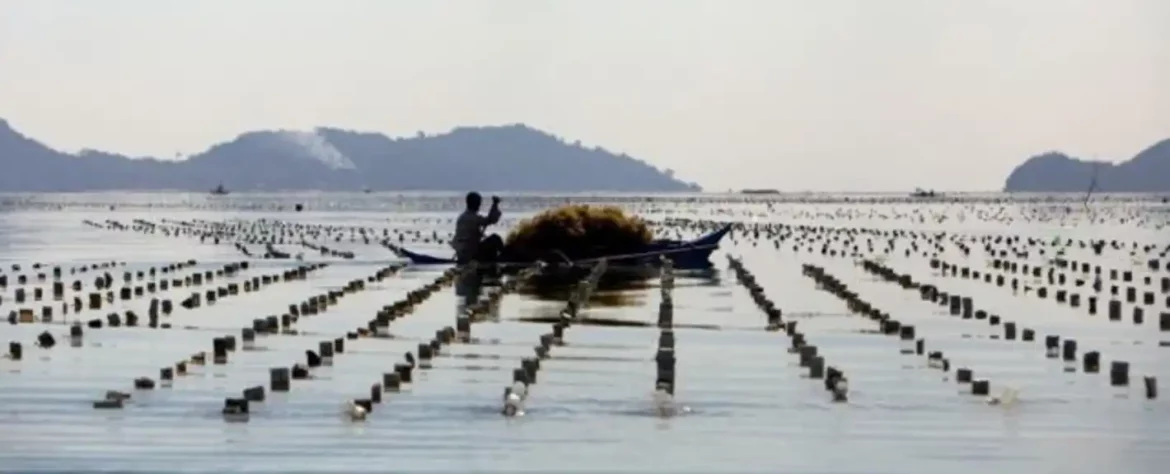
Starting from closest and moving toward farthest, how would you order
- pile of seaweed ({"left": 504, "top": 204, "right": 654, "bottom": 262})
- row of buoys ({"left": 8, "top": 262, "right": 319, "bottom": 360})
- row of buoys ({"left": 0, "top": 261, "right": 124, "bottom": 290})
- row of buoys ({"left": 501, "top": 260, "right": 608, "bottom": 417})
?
row of buoys ({"left": 501, "top": 260, "right": 608, "bottom": 417}), row of buoys ({"left": 8, "top": 262, "right": 319, "bottom": 360}), row of buoys ({"left": 0, "top": 261, "right": 124, "bottom": 290}), pile of seaweed ({"left": 504, "top": 204, "right": 654, "bottom": 262})

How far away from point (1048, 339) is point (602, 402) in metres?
10.4

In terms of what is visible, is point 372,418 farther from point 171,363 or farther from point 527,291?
point 527,291

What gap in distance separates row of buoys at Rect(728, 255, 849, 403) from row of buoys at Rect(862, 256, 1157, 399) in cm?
326

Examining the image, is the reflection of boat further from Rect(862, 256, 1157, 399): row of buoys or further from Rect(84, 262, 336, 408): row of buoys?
Rect(84, 262, 336, 408): row of buoys

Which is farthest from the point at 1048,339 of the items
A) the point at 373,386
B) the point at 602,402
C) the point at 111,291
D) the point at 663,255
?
the point at 663,255

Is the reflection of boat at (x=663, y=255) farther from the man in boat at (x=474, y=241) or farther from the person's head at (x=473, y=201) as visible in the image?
the person's head at (x=473, y=201)

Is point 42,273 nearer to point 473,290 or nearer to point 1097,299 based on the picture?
point 473,290

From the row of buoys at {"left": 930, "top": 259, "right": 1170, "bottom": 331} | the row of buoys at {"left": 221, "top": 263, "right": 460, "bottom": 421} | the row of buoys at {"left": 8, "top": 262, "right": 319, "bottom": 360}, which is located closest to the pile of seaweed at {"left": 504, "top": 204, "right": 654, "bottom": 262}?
the row of buoys at {"left": 930, "top": 259, "right": 1170, "bottom": 331}

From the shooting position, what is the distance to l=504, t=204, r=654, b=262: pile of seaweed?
5388 centimetres

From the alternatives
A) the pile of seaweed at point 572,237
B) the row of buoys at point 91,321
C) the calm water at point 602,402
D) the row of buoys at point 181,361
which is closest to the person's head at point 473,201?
the pile of seaweed at point 572,237

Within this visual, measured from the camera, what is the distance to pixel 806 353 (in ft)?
98.8

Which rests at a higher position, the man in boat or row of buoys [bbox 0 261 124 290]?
the man in boat

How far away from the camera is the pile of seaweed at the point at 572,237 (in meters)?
53.9

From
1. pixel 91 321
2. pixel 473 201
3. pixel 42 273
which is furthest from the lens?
pixel 42 273
